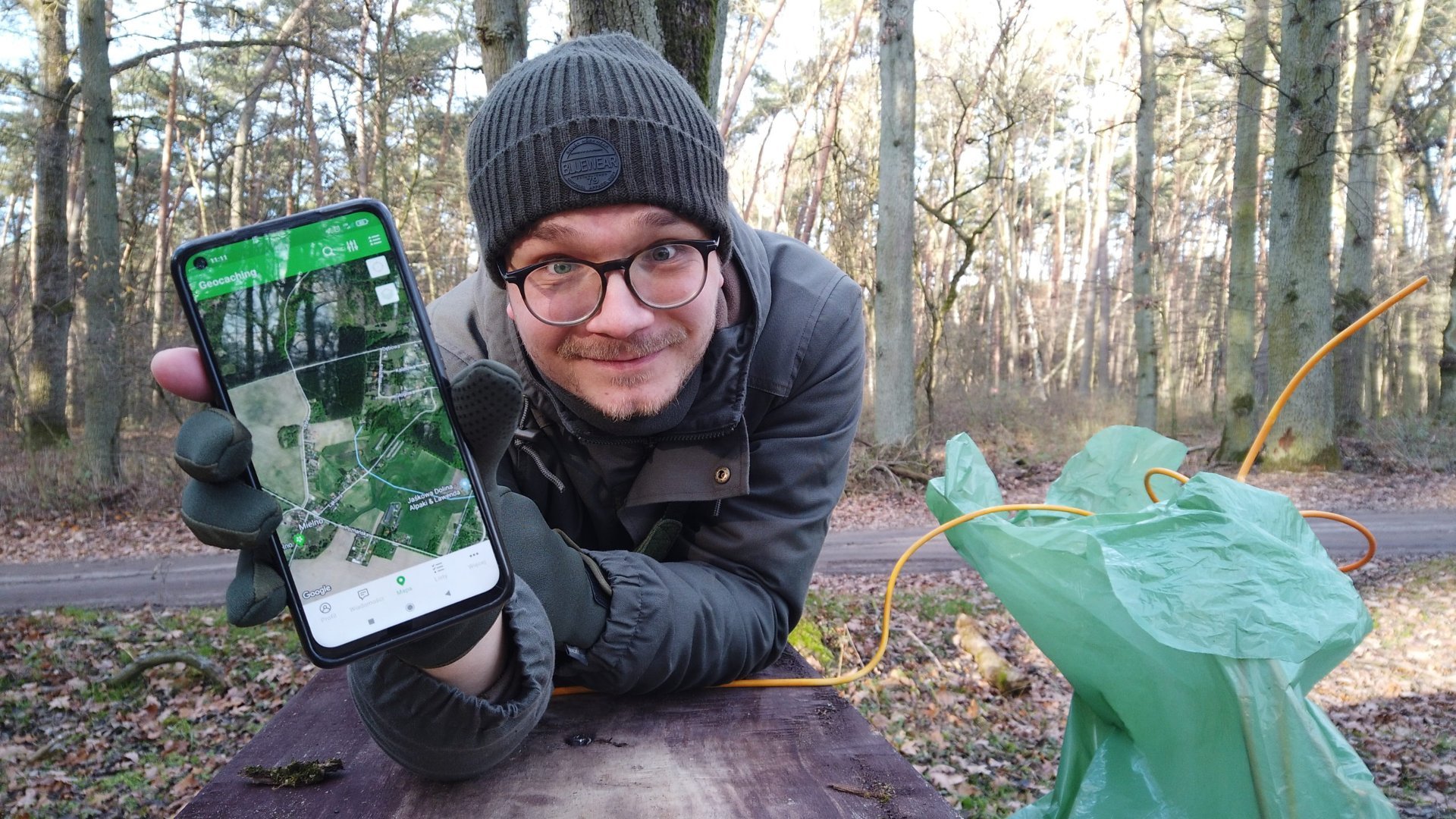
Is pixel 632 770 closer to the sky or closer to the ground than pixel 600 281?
closer to the ground

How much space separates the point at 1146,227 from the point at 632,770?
15640mm

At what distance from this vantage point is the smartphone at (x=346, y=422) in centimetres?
113

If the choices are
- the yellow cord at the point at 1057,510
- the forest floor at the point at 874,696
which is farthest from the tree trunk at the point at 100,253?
the yellow cord at the point at 1057,510

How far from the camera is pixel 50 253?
12.3 metres

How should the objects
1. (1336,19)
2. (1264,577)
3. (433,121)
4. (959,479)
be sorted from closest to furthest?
(1264,577) → (959,479) → (1336,19) → (433,121)

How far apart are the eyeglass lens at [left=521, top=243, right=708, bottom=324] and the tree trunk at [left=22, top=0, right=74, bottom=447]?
13678 millimetres

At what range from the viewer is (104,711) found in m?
4.61

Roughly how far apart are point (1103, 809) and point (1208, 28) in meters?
21.9

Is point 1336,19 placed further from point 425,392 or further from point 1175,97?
point 1175,97

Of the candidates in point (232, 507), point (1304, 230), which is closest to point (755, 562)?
point (232, 507)

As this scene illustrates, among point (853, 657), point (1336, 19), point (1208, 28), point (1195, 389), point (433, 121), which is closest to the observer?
point (853, 657)

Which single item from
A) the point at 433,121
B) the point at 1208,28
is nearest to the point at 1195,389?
the point at 1208,28

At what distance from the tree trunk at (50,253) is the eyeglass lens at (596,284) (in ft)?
44.9

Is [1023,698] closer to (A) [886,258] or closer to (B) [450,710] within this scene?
(B) [450,710]
